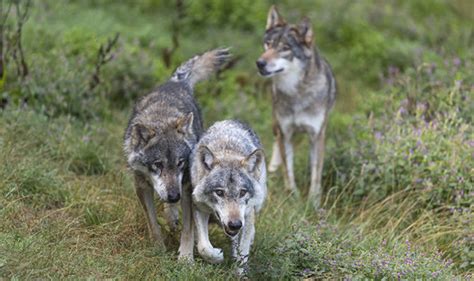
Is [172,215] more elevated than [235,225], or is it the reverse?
[235,225]

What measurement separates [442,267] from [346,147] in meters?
3.03

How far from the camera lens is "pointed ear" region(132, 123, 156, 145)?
6.57 meters

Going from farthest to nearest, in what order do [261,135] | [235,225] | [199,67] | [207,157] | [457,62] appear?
[261,135]
[457,62]
[199,67]
[207,157]
[235,225]

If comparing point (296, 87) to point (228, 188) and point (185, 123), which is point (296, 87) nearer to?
point (185, 123)

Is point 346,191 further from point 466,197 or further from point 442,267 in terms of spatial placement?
point 442,267

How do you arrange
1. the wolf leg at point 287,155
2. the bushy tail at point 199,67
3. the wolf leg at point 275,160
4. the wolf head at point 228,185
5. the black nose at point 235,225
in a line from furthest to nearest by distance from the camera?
the wolf leg at point 275,160, the wolf leg at point 287,155, the bushy tail at point 199,67, the wolf head at point 228,185, the black nose at point 235,225

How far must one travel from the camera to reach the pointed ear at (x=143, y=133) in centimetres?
657

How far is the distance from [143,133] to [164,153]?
28cm

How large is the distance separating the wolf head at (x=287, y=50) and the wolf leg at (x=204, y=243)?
3.21m

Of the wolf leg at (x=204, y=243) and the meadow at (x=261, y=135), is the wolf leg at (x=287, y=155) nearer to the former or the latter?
the meadow at (x=261, y=135)

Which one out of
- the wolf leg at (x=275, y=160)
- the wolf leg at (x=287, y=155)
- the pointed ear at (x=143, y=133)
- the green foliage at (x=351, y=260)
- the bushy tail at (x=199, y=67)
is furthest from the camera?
the wolf leg at (x=275, y=160)

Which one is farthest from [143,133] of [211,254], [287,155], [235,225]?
[287,155]

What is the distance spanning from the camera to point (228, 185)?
605 cm

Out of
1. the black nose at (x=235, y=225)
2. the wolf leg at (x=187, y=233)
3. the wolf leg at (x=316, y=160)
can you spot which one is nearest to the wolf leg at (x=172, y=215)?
the wolf leg at (x=187, y=233)
